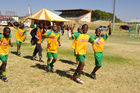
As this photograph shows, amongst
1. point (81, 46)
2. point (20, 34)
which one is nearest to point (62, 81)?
point (81, 46)

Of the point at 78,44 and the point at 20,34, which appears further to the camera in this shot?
the point at 20,34

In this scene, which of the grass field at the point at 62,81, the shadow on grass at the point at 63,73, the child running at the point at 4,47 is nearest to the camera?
the grass field at the point at 62,81

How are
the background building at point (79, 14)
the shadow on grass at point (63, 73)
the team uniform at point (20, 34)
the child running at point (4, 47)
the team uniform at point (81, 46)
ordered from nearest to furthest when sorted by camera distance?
the child running at point (4, 47), the team uniform at point (81, 46), the shadow on grass at point (63, 73), the team uniform at point (20, 34), the background building at point (79, 14)

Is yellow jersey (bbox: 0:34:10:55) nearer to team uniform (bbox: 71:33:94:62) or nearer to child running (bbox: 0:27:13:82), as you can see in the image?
child running (bbox: 0:27:13:82)

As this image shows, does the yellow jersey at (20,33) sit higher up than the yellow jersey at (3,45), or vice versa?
the yellow jersey at (20,33)

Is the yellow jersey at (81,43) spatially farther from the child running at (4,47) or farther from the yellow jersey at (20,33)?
the yellow jersey at (20,33)

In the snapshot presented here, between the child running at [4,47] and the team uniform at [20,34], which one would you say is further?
the team uniform at [20,34]

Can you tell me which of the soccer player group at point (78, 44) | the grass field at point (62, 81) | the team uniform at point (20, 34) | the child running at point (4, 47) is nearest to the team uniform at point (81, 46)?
the soccer player group at point (78, 44)

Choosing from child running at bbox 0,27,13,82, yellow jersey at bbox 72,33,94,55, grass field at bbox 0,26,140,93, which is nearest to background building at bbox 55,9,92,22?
grass field at bbox 0,26,140,93

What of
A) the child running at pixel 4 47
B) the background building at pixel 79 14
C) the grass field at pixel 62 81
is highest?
the background building at pixel 79 14

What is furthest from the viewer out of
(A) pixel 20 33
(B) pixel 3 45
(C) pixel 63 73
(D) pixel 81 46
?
(A) pixel 20 33

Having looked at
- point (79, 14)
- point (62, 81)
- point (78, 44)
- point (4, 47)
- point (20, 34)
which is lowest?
point (62, 81)

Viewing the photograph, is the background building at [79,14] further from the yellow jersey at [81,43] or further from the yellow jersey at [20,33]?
the yellow jersey at [81,43]

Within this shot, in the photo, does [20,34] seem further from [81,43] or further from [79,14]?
[79,14]
